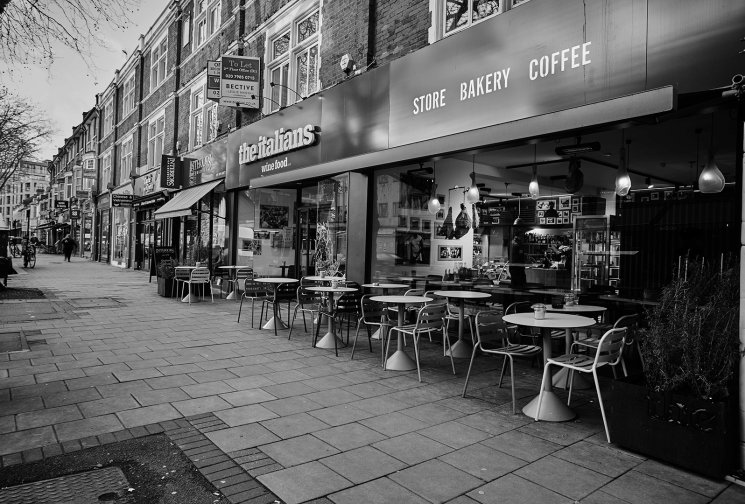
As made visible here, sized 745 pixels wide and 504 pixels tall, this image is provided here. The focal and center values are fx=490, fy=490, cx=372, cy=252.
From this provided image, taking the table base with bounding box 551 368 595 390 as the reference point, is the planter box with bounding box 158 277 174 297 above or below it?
Answer: above

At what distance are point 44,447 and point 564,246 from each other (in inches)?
443

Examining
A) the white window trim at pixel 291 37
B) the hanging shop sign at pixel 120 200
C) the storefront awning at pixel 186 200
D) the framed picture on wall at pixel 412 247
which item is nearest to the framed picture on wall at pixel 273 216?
the storefront awning at pixel 186 200

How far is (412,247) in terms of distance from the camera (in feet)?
32.5

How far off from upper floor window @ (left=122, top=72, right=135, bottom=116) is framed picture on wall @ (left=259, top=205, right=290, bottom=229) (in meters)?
16.4

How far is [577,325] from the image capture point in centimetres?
431

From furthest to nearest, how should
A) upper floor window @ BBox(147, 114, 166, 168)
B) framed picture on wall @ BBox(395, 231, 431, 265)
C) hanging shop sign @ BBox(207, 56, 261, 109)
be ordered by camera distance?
upper floor window @ BBox(147, 114, 166, 168) → hanging shop sign @ BBox(207, 56, 261, 109) → framed picture on wall @ BBox(395, 231, 431, 265)

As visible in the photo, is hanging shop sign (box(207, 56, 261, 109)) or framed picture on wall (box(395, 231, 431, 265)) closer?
framed picture on wall (box(395, 231, 431, 265))

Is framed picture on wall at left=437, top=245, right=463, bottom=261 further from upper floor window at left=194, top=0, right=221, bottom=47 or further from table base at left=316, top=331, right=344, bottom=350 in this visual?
upper floor window at left=194, top=0, right=221, bottom=47

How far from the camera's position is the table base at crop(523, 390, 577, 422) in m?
4.31

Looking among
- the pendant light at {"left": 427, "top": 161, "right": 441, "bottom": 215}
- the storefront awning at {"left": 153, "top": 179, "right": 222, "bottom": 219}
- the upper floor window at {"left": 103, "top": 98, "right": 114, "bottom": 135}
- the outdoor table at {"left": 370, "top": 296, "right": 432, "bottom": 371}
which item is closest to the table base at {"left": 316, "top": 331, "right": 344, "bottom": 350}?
the outdoor table at {"left": 370, "top": 296, "right": 432, "bottom": 371}

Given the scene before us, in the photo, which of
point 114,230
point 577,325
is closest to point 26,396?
point 577,325

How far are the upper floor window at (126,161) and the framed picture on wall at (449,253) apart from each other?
68.7 ft

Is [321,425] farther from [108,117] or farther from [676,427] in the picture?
[108,117]

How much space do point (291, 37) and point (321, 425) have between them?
10694mm
